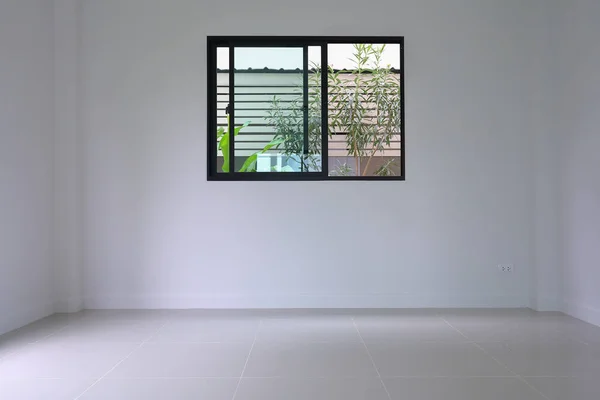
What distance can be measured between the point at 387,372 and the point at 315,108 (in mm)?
2528

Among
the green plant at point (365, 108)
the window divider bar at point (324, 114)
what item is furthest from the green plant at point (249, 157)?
the green plant at point (365, 108)
